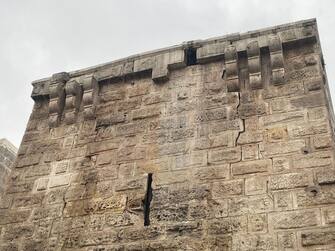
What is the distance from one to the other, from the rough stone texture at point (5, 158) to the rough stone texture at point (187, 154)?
2.72 meters

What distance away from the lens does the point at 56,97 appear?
686 centimetres

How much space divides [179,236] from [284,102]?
1.92 m

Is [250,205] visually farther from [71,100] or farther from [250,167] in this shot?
[71,100]

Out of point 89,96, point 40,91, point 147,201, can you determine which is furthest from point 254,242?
point 40,91

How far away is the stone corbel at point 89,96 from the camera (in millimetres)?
6492

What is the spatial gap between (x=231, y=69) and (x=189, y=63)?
2.33 feet

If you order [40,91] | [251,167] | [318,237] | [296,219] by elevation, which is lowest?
[318,237]

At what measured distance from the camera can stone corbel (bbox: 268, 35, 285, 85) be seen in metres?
5.70

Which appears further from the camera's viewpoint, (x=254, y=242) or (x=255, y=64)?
(x=255, y=64)

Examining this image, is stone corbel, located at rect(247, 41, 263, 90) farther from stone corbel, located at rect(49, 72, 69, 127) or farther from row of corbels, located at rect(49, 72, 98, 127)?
stone corbel, located at rect(49, 72, 69, 127)

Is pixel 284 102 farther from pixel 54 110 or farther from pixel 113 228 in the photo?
pixel 54 110

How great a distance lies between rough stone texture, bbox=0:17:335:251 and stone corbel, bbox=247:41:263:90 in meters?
0.01

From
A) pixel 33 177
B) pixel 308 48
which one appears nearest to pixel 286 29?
pixel 308 48

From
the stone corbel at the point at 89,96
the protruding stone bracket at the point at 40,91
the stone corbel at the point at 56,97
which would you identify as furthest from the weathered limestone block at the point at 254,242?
the protruding stone bracket at the point at 40,91
